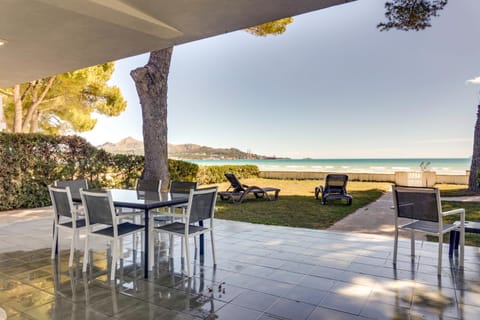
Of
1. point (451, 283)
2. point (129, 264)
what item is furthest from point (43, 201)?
point (451, 283)

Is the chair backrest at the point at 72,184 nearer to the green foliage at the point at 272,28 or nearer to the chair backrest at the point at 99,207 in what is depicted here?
the chair backrest at the point at 99,207

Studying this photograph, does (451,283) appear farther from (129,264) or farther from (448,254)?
(129,264)

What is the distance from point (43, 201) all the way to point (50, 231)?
3114mm

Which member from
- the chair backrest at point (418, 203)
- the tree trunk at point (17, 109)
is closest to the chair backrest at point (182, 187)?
the chair backrest at point (418, 203)

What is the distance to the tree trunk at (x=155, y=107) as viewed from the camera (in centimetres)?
761

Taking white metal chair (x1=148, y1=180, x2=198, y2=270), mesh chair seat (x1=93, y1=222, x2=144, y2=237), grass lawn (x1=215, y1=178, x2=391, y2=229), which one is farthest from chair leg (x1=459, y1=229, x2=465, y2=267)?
mesh chair seat (x1=93, y1=222, x2=144, y2=237)

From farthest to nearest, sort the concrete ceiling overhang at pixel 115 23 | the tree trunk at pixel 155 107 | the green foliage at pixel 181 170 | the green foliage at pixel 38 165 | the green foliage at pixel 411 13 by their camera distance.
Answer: the green foliage at pixel 181 170 → the tree trunk at pixel 155 107 → the green foliage at pixel 38 165 → the green foliage at pixel 411 13 → the concrete ceiling overhang at pixel 115 23

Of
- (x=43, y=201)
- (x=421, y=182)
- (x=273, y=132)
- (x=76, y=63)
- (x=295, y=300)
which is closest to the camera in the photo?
(x=295, y=300)

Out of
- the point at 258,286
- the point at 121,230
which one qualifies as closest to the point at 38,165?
the point at 121,230

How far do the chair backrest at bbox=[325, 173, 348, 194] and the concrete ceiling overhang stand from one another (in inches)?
231

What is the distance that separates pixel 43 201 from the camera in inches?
298

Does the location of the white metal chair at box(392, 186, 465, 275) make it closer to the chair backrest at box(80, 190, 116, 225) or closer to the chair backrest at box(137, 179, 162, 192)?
the chair backrest at box(80, 190, 116, 225)

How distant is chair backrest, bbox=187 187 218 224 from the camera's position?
304 centimetres

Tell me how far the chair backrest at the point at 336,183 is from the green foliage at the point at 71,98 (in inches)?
310
